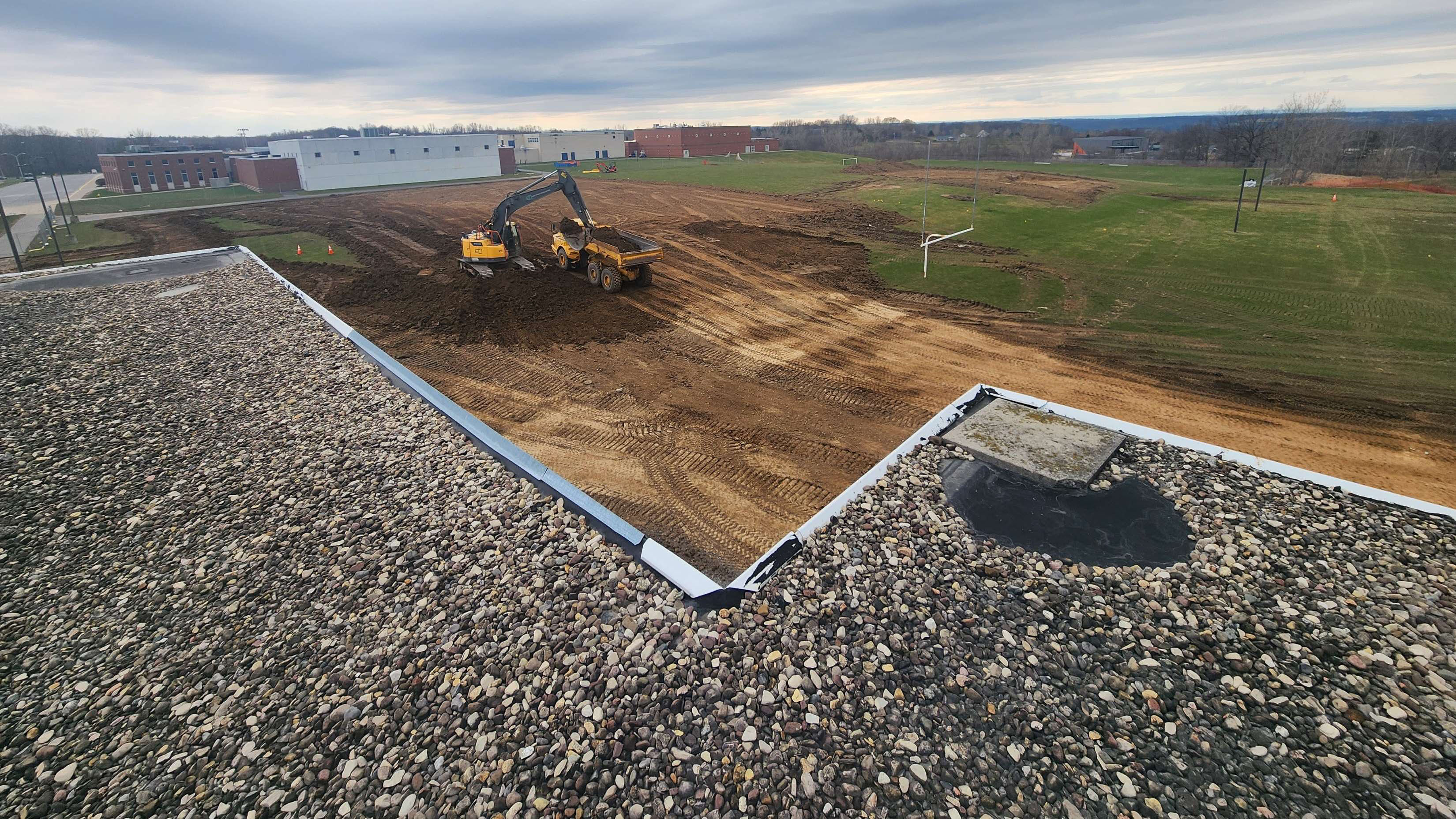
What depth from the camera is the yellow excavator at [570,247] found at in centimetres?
2022

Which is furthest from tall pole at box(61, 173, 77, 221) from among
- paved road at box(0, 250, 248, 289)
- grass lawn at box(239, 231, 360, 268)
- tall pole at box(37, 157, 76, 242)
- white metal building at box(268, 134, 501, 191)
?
paved road at box(0, 250, 248, 289)

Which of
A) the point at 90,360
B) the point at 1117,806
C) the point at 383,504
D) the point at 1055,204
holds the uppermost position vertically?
the point at 1055,204

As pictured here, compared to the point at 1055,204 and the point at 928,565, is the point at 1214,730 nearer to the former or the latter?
the point at 928,565

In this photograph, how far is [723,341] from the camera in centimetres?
1692

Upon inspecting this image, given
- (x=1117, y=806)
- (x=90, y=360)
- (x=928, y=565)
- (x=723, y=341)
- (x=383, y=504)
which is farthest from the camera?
(x=723, y=341)

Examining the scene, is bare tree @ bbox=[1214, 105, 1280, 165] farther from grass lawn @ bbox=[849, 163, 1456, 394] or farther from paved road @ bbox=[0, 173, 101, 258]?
paved road @ bbox=[0, 173, 101, 258]

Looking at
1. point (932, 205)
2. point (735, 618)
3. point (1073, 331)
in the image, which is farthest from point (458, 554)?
point (932, 205)

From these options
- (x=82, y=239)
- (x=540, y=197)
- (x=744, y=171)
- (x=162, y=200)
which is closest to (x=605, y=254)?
(x=540, y=197)

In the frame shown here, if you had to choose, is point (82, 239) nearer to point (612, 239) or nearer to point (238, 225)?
point (238, 225)

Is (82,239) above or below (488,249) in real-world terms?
above

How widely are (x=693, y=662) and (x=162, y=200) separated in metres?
74.8

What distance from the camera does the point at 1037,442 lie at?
31.6 ft

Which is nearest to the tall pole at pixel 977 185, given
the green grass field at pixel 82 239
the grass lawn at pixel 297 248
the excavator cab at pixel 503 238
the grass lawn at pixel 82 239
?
the excavator cab at pixel 503 238

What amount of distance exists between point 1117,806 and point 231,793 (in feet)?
Result: 22.4
